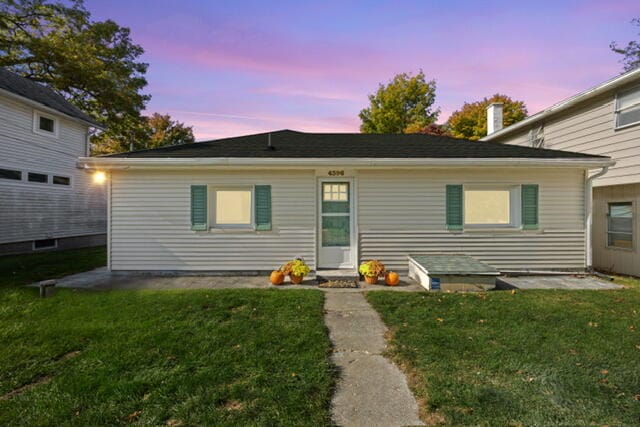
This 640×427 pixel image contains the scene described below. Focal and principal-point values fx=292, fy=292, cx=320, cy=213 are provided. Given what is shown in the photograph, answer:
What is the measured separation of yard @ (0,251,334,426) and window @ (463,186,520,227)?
4458 mm

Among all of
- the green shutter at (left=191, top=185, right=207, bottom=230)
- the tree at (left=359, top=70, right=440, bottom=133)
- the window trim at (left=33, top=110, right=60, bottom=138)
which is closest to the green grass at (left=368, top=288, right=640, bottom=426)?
the green shutter at (left=191, top=185, right=207, bottom=230)

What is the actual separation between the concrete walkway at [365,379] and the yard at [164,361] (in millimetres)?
153

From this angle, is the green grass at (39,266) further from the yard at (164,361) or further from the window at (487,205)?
the window at (487,205)

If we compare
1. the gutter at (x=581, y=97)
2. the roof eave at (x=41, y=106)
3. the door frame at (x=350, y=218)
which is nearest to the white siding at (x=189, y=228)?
the door frame at (x=350, y=218)

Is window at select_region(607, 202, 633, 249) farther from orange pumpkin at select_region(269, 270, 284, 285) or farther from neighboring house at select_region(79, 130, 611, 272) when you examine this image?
orange pumpkin at select_region(269, 270, 284, 285)

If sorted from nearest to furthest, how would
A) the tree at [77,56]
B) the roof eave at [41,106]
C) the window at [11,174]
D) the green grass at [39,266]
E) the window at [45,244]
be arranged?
the green grass at [39,266], the roof eave at [41,106], the window at [11,174], the window at [45,244], the tree at [77,56]

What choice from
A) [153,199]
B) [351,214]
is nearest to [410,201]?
[351,214]

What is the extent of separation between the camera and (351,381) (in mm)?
2705

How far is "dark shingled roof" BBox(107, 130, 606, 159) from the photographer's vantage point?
259 inches

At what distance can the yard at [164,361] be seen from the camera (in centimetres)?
223

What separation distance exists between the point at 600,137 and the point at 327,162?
715 centimetres

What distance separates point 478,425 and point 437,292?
3567 mm

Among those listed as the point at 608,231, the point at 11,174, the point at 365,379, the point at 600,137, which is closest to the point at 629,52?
the point at 600,137

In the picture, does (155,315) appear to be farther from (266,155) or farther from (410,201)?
(410,201)
